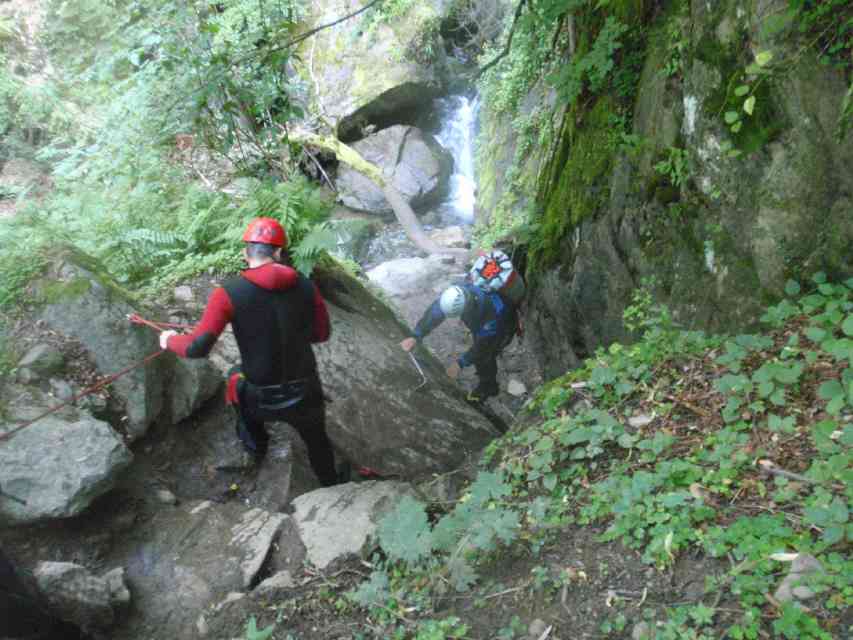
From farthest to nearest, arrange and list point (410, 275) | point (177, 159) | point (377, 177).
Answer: point (410, 275) → point (377, 177) → point (177, 159)

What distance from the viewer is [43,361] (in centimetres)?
457

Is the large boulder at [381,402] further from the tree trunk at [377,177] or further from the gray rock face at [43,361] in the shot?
the tree trunk at [377,177]

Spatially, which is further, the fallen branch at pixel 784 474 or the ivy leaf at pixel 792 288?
the ivy leaf at pixel 792 288

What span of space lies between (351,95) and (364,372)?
12.4m

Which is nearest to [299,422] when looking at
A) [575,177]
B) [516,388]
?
[575,177]

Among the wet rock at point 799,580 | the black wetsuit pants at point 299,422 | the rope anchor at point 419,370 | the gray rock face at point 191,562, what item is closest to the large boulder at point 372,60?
the rope anchor at point 419,370

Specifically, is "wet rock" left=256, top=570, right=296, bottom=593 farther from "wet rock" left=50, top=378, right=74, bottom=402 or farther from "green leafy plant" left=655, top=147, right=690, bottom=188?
"green leafy plant" left=655, top=147, right=690, bottom=188

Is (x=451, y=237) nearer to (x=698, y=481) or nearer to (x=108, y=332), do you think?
(x=108, y=332)

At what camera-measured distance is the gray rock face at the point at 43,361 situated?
451 cm

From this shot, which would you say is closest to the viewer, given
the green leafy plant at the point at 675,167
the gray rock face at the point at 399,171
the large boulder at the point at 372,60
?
the green leafy plant at the point at 675,167

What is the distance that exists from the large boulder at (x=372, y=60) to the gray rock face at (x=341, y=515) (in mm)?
13439

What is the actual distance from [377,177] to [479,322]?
5.59 metres

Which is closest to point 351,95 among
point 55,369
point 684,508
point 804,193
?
point 55,369

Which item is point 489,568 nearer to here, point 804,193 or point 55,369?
point 804,193
